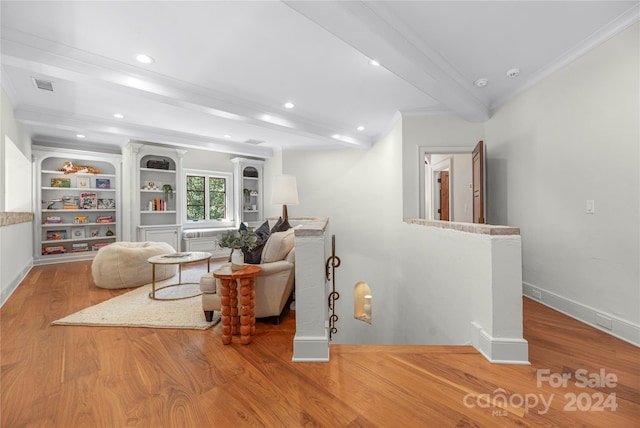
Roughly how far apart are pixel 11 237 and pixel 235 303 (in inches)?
137

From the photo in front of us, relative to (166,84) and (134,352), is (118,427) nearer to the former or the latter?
(134,352)

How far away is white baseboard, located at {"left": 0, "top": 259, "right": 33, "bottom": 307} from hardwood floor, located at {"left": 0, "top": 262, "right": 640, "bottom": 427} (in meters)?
1.09

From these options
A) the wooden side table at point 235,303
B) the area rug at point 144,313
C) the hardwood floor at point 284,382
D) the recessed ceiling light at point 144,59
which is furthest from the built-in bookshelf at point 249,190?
the wooden side table at point 235,303

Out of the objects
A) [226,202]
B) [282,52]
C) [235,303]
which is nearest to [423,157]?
[282,52]

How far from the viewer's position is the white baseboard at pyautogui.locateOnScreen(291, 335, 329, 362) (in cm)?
189

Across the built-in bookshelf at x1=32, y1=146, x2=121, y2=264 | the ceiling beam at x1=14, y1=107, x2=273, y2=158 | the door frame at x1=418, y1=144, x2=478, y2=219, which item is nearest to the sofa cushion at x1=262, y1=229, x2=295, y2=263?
the door frame at x1=418, y1=144, x2=478, y2=219

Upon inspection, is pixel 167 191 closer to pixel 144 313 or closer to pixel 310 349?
pixel 144 313

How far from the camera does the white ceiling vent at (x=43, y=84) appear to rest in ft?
10.5

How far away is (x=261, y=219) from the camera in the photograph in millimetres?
7059

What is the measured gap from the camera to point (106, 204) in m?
5.82

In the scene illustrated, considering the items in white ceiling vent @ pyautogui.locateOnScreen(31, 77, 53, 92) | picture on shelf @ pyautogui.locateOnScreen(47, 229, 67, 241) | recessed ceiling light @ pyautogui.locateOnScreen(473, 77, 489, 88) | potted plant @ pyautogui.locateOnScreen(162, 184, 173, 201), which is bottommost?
picture on shelf @ pyautogui.locateOnScreen(47, 229, 67, 241)

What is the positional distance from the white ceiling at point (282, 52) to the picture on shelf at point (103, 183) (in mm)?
1778

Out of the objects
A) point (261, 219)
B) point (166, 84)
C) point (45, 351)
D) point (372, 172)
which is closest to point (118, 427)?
point (45, 351)

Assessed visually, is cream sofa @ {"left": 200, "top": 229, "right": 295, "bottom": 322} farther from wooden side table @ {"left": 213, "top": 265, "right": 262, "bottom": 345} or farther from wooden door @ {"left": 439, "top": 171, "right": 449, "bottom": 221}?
wooden door @ {"left": 439, "top": 171, "right": 449, "bottom": 221}
